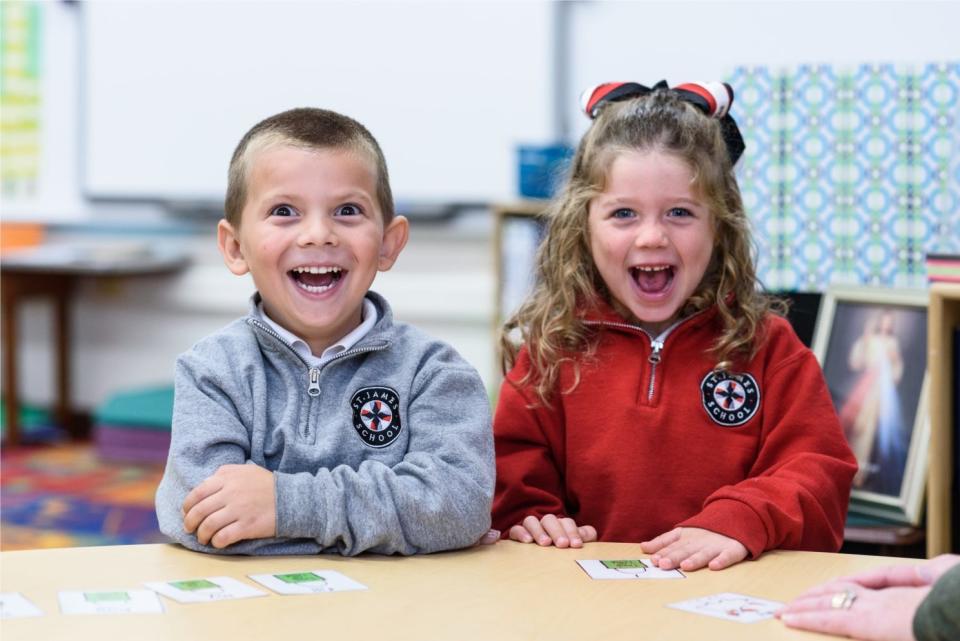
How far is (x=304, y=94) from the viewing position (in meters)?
4.96

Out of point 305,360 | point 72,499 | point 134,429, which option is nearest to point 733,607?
point 305,360

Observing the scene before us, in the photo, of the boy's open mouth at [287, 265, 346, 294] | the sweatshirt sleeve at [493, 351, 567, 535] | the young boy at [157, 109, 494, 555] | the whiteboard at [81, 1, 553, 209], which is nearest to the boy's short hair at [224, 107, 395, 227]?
the young boy at [157, 109, 494, 555]

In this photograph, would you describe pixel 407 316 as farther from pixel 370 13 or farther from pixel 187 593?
pixel 187 593

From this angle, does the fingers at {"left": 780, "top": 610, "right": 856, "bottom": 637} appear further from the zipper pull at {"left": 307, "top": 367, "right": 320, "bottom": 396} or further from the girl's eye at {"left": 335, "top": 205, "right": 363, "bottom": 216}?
the girl's eye at {"left": 335, "top": 205, "right": 363, "bottom": 216}

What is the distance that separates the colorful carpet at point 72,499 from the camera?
3.95 meters

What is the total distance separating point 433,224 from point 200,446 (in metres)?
3.42

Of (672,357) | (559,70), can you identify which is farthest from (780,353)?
(559,70)

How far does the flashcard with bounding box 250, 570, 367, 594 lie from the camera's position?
122 cm

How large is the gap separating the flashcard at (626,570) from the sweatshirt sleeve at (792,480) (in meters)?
0.13

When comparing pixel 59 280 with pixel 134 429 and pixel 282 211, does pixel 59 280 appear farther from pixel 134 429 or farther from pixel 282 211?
pixel 282 211

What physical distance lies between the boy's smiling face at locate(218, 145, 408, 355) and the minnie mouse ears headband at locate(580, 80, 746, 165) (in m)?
0.52

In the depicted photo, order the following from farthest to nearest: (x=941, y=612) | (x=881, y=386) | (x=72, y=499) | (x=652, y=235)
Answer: (x=72, y=499), (x=881, y=386), (x=652, y=235), (x=941, y=612)

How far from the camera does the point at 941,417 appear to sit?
2420 mm

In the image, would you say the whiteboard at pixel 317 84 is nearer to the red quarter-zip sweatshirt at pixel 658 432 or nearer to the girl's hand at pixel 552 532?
the red quarter-zip sweatshirt at pixel 658 432
